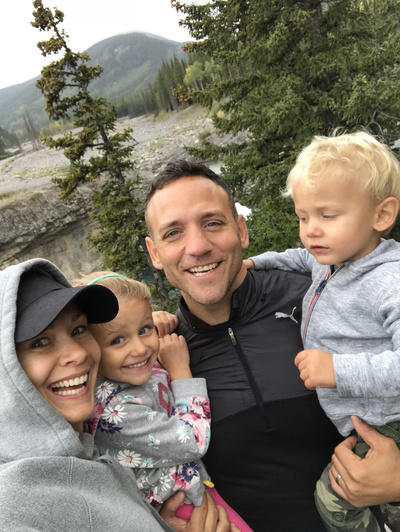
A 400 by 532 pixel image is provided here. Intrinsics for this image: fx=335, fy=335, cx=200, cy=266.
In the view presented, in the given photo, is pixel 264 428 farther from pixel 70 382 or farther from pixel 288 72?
pixel 288 72

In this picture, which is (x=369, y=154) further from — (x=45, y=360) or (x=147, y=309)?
(x=45, y=360)

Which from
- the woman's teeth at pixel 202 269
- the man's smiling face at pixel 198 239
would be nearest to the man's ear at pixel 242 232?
the man's smiling face at pixel 198 239

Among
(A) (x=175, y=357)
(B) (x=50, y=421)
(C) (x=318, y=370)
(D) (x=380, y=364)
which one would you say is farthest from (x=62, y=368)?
(D) (x=380, y=364)

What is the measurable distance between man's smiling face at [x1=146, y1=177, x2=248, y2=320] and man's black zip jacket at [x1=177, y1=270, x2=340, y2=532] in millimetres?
242

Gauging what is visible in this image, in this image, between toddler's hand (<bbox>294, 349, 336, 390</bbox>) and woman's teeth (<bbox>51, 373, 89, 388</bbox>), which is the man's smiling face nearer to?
toddler's hand (<bbox>294, 349, 336, 390</bbox>)

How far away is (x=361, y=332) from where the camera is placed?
1969 millimetres

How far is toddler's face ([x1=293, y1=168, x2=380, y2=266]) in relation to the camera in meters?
1.93

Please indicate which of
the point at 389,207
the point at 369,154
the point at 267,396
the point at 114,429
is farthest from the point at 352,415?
the point at 369,154

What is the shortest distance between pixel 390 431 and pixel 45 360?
6.46ft

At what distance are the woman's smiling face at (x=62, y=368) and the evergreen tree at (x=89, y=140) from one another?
1379 cm

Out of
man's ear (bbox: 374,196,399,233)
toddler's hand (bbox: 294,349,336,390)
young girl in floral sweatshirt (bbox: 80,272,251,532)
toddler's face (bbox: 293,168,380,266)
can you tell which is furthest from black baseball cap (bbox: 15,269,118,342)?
man's ear (bbox: 374,196,399,233)

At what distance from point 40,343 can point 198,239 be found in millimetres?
1276

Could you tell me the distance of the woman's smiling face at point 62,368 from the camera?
143cm

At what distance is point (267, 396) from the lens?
2201mm
